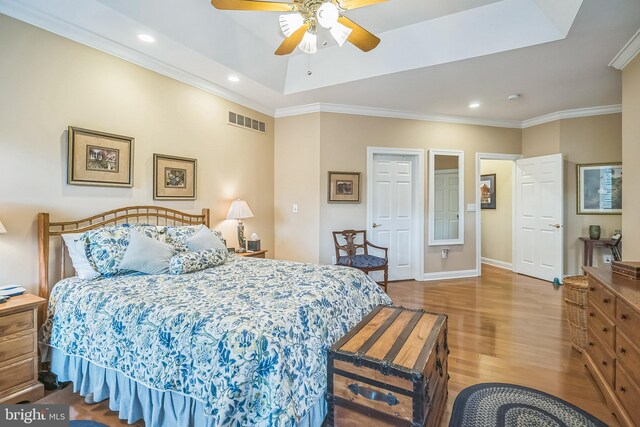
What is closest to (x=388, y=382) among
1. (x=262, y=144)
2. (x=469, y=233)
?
(x=262, y=144)

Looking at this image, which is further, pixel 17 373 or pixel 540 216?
pixel 540 216

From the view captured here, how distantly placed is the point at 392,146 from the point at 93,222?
3.93 metres

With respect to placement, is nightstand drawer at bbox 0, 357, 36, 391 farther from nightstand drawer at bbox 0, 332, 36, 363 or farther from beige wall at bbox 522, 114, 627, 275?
beige wall at bbox 522, 114, 627, 275

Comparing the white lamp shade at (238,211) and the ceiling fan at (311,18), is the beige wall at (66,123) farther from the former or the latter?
the ceiling fan at (311,18)

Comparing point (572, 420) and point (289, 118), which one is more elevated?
point (289, 118)

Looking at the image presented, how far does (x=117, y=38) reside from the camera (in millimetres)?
2623

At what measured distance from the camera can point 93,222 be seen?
8.55ft

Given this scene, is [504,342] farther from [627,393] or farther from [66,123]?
[66,123]

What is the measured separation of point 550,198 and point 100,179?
5.91 meters

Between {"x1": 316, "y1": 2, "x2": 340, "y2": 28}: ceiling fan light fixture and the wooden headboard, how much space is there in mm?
2322

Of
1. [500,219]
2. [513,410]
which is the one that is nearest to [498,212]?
[500,219]

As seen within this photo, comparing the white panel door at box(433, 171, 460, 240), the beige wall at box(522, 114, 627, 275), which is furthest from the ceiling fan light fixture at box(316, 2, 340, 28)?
the beige wall at box(522, 114, 627, 275)

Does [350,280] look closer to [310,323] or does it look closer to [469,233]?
[310,323]

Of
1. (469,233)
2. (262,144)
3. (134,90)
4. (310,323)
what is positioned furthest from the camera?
(469,233)
